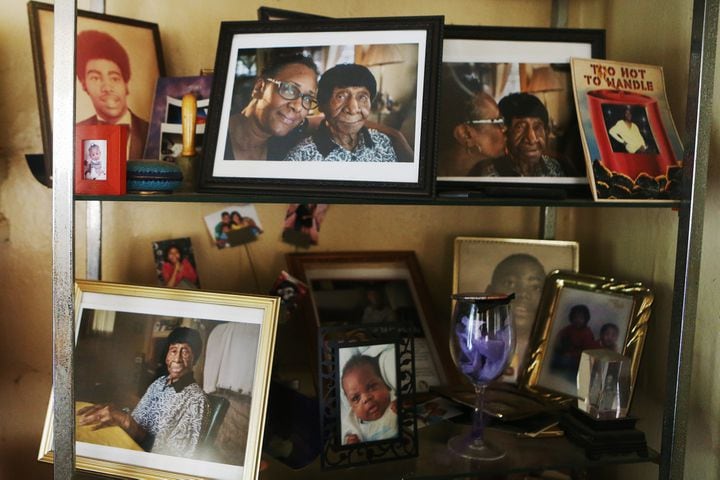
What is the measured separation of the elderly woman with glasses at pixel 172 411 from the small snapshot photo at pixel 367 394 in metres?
0.25

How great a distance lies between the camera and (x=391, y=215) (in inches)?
69.9

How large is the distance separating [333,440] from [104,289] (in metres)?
0.51

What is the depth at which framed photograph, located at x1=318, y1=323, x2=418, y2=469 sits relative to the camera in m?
1.33

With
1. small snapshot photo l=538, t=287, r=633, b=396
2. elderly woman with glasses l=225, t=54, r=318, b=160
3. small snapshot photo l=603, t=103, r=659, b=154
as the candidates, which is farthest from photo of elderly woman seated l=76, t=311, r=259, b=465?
small snapshot photo l=603, t=103, r=659, b=154

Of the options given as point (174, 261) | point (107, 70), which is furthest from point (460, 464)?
point (107, 70)

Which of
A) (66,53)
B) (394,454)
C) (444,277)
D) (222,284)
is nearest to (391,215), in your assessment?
(444,277)

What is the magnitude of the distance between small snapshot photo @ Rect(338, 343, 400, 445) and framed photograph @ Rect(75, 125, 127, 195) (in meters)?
0.50

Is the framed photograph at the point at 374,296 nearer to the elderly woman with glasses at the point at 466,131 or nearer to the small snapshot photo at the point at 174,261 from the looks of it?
the small snapshot photo at the point at 174,261

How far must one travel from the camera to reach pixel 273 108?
139 centimetres

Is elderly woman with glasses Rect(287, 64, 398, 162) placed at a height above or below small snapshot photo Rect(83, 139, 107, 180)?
above

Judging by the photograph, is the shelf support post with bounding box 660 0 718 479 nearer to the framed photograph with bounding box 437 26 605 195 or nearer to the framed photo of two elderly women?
the framed photograph with bounding box 437 26 605 195

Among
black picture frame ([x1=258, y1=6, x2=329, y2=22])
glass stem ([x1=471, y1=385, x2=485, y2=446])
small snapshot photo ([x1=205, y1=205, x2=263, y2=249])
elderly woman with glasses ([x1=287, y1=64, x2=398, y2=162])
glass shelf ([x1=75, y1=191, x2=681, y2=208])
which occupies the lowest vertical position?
glass stem ([x1=471, y1=385, x2=485, y2=446])

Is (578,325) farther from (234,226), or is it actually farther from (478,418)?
(234,226)

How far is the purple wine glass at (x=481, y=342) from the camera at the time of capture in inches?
54.0
